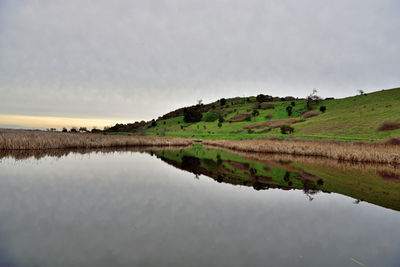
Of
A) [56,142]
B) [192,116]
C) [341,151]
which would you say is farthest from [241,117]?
[56,142]

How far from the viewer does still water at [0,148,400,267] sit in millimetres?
5484

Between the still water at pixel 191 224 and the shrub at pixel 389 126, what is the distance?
4972 cm

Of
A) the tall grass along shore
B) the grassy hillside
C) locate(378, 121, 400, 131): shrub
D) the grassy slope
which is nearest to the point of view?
the tall grass along shore

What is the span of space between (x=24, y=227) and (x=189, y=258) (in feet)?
16.4

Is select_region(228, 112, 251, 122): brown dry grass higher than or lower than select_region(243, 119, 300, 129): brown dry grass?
higher

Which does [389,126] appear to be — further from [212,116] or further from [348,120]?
[212,116]

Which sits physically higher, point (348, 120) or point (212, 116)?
point (212, 116)

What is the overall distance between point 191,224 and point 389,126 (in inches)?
2456

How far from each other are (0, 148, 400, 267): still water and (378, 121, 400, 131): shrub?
4972 centimetres

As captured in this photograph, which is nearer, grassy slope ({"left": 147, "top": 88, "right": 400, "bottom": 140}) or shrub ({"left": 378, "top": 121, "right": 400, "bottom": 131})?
shrub ({"left": 378, "top": 121, "right": 400, "bottom": 131})

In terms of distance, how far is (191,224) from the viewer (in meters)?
7.52

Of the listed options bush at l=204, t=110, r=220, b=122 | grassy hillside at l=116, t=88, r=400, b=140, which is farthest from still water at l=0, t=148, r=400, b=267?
bush at l=204, t=110, r=220, b=122

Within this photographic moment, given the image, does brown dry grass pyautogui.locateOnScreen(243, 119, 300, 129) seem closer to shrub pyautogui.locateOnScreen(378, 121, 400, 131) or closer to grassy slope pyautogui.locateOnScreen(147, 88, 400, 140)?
grassy slope pyautogui.locateOnScreen(147, 88, 400, 140)

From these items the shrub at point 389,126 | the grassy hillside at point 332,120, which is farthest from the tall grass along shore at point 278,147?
the grassy hillside at point 332,120
